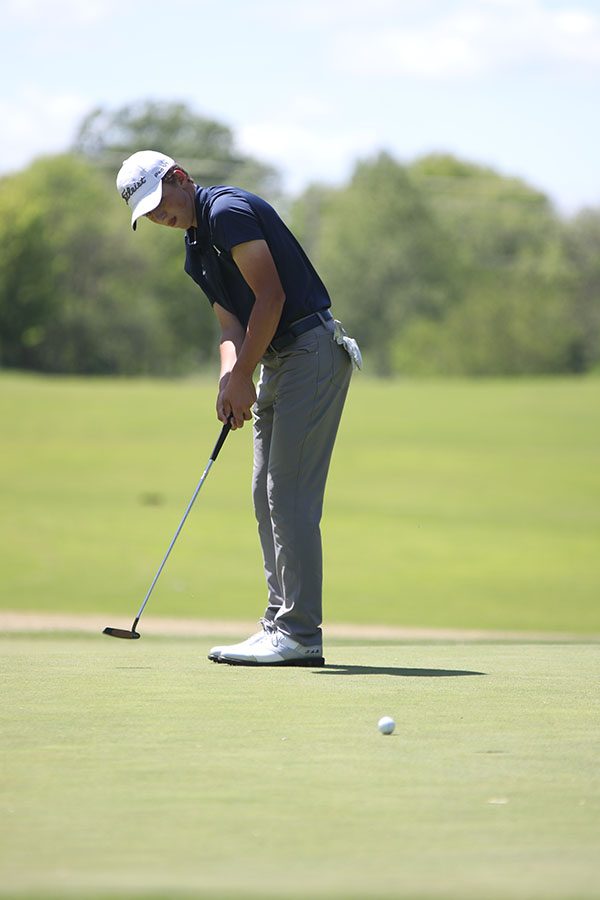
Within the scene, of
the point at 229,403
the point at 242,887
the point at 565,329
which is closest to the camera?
the point at 242,887

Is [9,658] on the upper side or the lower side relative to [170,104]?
lower

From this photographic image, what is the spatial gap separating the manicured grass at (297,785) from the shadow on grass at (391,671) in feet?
0.12

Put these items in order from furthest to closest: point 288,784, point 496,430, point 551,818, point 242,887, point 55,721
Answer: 1. point 496,430
2. point 55,721
3. point 288,784
4. point 551,818
5. point 242,887

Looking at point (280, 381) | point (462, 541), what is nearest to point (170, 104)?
point (462, 541)

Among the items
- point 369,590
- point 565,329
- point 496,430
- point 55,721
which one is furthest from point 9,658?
point 565,329

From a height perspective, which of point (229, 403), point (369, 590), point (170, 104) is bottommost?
point (369, 590)

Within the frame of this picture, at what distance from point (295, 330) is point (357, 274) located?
7051 cm

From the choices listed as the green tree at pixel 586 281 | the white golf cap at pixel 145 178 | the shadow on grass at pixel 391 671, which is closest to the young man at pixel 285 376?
the white golf cap at pixel 145 178

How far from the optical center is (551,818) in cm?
295

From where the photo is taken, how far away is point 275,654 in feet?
17.9

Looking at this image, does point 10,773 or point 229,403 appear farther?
point 229,403

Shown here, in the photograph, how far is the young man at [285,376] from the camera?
5.39 metres

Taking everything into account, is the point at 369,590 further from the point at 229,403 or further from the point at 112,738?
A: the point at 112,738

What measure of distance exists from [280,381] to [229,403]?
203mm
